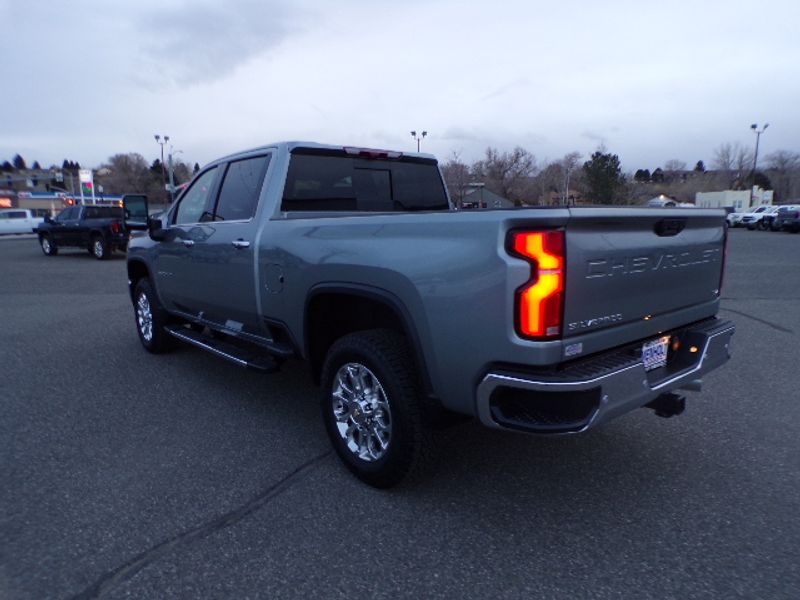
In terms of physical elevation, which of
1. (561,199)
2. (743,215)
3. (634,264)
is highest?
(634,264)

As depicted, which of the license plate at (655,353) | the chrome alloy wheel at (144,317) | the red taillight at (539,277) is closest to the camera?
the red taillight at (539,277)

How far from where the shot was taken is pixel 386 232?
2.87m

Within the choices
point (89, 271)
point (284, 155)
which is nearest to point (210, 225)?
point (284, 155)

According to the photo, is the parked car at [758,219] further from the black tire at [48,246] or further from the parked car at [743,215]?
the black tire at [48,246]

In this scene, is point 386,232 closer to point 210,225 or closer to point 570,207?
point 570,207

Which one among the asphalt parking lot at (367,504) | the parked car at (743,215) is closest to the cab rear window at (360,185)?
the asphalt parking lot at (367,504)

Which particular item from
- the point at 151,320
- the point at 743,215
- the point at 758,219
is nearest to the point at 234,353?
the point at 151,320

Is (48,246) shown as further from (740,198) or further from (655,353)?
(740,198)

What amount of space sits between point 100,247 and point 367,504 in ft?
57.8

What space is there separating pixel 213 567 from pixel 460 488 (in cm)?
137

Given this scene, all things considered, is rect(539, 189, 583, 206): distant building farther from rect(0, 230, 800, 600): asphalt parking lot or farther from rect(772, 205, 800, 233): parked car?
rect(772, 205, 800, 233): parked car

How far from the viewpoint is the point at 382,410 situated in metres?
3.08

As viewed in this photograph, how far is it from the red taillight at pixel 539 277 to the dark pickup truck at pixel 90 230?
17.2 m

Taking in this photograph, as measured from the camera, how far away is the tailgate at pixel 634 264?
239 centimetres
